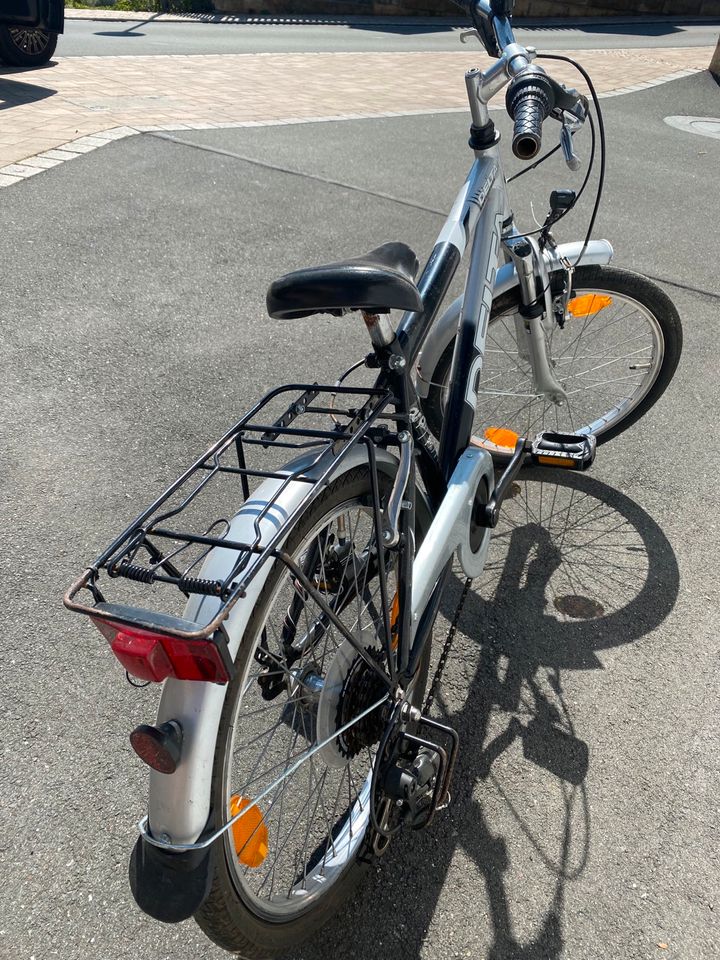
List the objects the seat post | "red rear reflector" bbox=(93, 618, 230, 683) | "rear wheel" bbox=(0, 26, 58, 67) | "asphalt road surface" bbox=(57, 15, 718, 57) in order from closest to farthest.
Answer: "red rear reflector" bbox=(93, 618, 230, 683) < the seat post < "rear wheel" bbox=(0, 26, 58, 67) < "asphalt road surface" bbox=(57, 15, 718, 57)

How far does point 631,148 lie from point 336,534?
330 inches

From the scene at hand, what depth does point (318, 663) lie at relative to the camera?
2008 mm

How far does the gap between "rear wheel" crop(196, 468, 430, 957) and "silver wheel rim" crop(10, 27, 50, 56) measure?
1093 cm

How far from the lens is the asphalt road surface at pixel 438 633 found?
6.91 ft

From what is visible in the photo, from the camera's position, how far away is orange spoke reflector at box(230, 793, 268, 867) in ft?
5.45

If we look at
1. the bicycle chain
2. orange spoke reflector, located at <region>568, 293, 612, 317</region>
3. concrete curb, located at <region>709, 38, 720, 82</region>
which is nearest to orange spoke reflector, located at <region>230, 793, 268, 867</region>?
the bicycle chain

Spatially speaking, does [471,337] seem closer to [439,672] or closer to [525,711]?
[439,672]

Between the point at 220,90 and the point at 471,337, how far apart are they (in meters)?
9.55

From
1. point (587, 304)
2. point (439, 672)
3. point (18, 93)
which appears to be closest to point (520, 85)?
point (587, 304)

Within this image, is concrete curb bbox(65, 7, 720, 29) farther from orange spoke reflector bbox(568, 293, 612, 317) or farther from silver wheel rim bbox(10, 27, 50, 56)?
orange spoke reflector bbox(568, 293, 612, 317)

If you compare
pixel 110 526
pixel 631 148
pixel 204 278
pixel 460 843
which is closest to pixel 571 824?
pixel 460 843

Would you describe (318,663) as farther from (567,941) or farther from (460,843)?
(567,941)

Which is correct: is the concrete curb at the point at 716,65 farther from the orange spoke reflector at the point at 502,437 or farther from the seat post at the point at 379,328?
the seat post at the point at 379,328

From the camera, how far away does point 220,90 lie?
35.2 ft
